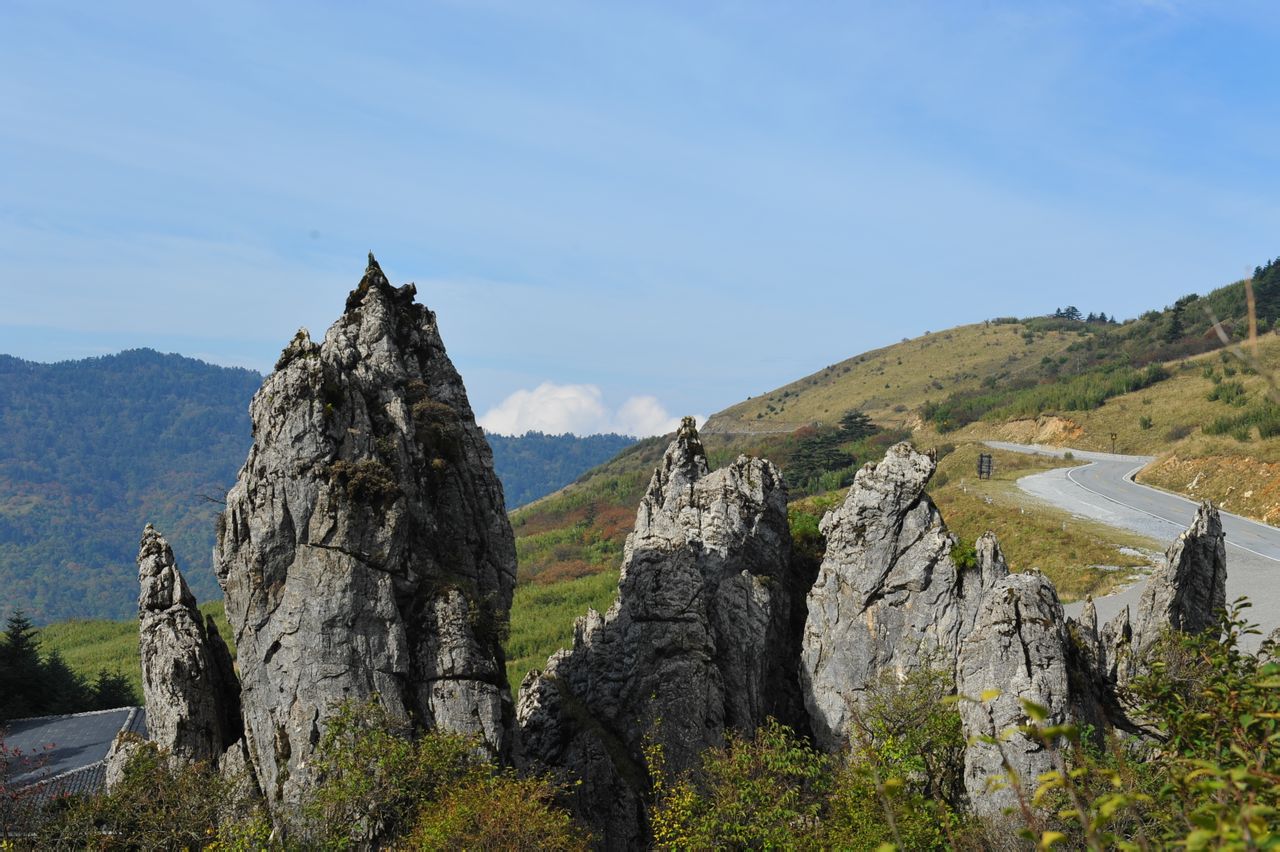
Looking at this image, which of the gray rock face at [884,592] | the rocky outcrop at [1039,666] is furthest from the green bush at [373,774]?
the rocky outcrop at [1039,666]

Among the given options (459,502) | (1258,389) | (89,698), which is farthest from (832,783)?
(1258,389)

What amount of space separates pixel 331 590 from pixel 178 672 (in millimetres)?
6164

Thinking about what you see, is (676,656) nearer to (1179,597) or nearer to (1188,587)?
(1179,597)

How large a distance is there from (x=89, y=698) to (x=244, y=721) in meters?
45.1

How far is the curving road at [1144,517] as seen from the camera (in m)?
50.1

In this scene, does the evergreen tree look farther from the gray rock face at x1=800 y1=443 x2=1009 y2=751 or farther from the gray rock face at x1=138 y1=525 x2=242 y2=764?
the gray rock face at x1=800 y1=443 x2=1009 y2=751

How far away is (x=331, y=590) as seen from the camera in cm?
2936

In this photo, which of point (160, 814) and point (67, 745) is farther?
point (67, 745)

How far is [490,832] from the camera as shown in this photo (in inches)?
1006

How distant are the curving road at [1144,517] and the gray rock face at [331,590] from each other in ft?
119

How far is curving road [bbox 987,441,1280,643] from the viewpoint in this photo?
50094mm

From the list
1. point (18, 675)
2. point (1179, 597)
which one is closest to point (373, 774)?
point (1179, 597)

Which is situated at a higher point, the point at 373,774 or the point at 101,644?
the point at 373,774

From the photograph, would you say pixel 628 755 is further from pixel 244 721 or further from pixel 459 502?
pixel 244 721
